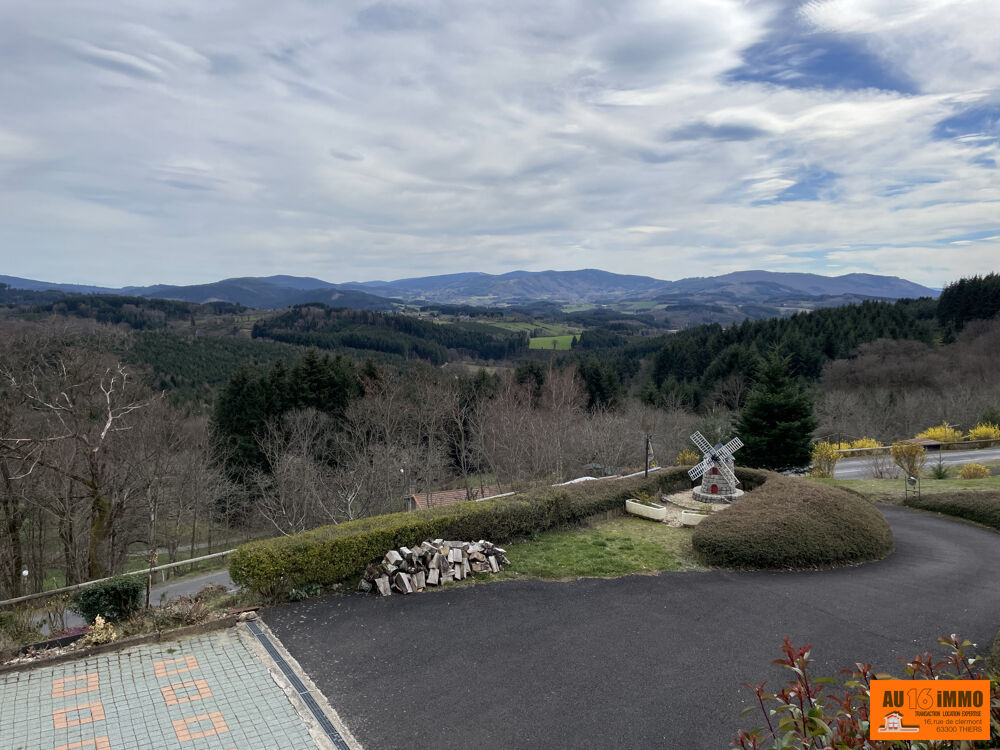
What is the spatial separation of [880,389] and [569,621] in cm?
4119

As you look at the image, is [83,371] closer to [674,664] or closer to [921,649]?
[674,664]

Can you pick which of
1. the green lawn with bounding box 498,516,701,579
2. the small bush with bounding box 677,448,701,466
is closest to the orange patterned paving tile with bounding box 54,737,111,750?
the green lawn with bounding box 498,516,701,579

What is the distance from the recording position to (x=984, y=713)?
271 cm

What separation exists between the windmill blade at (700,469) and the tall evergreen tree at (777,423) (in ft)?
29.8

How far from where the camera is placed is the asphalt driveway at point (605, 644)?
681 centimetres

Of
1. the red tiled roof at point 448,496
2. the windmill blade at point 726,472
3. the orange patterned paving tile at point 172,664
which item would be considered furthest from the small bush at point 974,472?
the orange patterned paving tile at point 172,664

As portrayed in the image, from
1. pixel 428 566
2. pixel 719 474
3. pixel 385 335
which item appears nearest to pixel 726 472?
pixel 719 474

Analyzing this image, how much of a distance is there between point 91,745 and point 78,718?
0.71 metres

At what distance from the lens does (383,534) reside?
11141 millimetres

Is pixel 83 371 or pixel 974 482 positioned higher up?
pixel 83 371

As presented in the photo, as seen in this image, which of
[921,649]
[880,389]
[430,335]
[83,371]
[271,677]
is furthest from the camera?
[430,335]

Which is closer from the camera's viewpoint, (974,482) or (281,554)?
(281,554)

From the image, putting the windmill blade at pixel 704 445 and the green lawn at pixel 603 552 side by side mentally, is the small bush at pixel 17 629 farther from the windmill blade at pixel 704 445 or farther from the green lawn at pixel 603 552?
the windmill blade at pixel 704 445

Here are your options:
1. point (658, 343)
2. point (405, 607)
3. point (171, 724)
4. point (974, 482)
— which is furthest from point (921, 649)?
point (658, 343)
